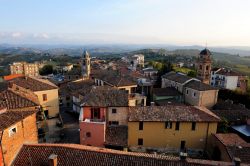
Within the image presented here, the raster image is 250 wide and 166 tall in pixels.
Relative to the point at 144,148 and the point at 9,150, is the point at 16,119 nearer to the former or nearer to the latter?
the point at 9,150

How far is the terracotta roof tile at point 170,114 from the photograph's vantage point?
87.7ft

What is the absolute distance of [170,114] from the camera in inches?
1081

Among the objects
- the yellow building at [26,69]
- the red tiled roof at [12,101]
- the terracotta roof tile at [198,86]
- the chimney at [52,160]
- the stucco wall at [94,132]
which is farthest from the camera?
the yellow building at [26,69]

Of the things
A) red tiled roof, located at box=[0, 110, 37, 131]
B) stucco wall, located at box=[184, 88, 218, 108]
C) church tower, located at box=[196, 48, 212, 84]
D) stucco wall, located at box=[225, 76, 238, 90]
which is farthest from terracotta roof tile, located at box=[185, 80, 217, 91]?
red tiled roof, located at box=[0, 110, 37, 131]

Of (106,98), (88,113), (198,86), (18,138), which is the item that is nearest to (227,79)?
(198,86)

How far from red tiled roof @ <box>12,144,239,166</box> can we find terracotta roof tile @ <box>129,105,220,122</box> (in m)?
9.06

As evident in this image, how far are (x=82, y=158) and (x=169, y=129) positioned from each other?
13211mm

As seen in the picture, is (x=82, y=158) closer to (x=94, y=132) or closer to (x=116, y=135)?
(x=94, y=132)

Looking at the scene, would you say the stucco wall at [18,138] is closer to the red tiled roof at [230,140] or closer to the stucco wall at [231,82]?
the red tiled roof at [230,140]

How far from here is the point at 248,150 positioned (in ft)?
70.4

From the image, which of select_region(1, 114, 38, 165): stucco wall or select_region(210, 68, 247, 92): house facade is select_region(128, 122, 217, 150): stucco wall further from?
select_region(210, 68, 247, 92): house facade

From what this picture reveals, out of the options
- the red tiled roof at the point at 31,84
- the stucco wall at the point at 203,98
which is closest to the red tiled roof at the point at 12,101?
the red tiled roof at the point at 31,84

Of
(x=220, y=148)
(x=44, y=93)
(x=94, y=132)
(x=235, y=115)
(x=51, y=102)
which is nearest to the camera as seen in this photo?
(x=220, y=148)

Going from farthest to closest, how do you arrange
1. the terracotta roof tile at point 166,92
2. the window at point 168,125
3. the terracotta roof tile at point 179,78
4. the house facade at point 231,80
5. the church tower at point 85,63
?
the house facade at point 231,80
the church tower at point 85,63
the terracotta roof tile at point 179,78
the terracotta roof tile at point 166,92
the window at point 168,125
